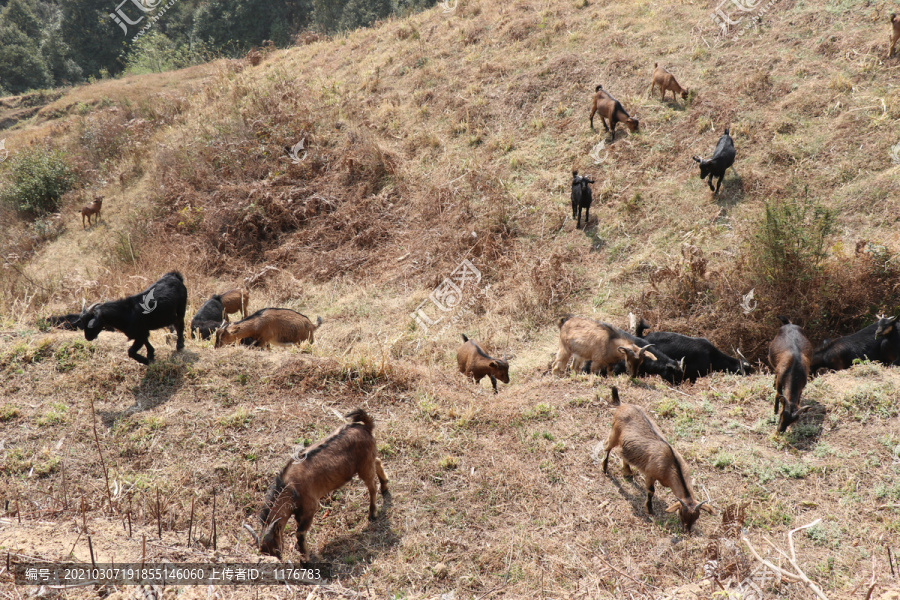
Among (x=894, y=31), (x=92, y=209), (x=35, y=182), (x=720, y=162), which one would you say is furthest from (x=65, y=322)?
(x=894, y=31)

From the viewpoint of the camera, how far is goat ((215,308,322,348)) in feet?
28.2

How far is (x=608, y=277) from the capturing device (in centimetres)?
1077

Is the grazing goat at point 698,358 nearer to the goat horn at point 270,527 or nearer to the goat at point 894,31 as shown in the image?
the goat horn at point 270,527

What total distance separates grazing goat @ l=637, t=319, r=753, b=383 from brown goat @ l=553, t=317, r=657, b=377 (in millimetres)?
546

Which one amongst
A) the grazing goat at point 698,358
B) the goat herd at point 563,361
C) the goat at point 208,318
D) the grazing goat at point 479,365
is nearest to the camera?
the goat herd at point 563,361

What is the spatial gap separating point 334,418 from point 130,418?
94.9 inches

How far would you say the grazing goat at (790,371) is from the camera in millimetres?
6238

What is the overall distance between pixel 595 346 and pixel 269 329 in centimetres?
530

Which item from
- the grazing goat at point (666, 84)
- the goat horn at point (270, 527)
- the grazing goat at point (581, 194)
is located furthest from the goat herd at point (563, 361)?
the grazing goat at point (666, 84)

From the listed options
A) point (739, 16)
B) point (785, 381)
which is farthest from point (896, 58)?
point (785, 381)

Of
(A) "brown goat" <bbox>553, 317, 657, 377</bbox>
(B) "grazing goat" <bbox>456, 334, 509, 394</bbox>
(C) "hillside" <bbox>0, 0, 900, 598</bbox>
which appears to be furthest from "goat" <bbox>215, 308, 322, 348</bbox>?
(A) "brown goat" <bbox>553, 317, 657, 377</bbox>

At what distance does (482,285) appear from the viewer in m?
11.7

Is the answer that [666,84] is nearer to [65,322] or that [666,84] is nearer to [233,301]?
[233,301]

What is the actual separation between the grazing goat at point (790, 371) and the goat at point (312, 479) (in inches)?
189
